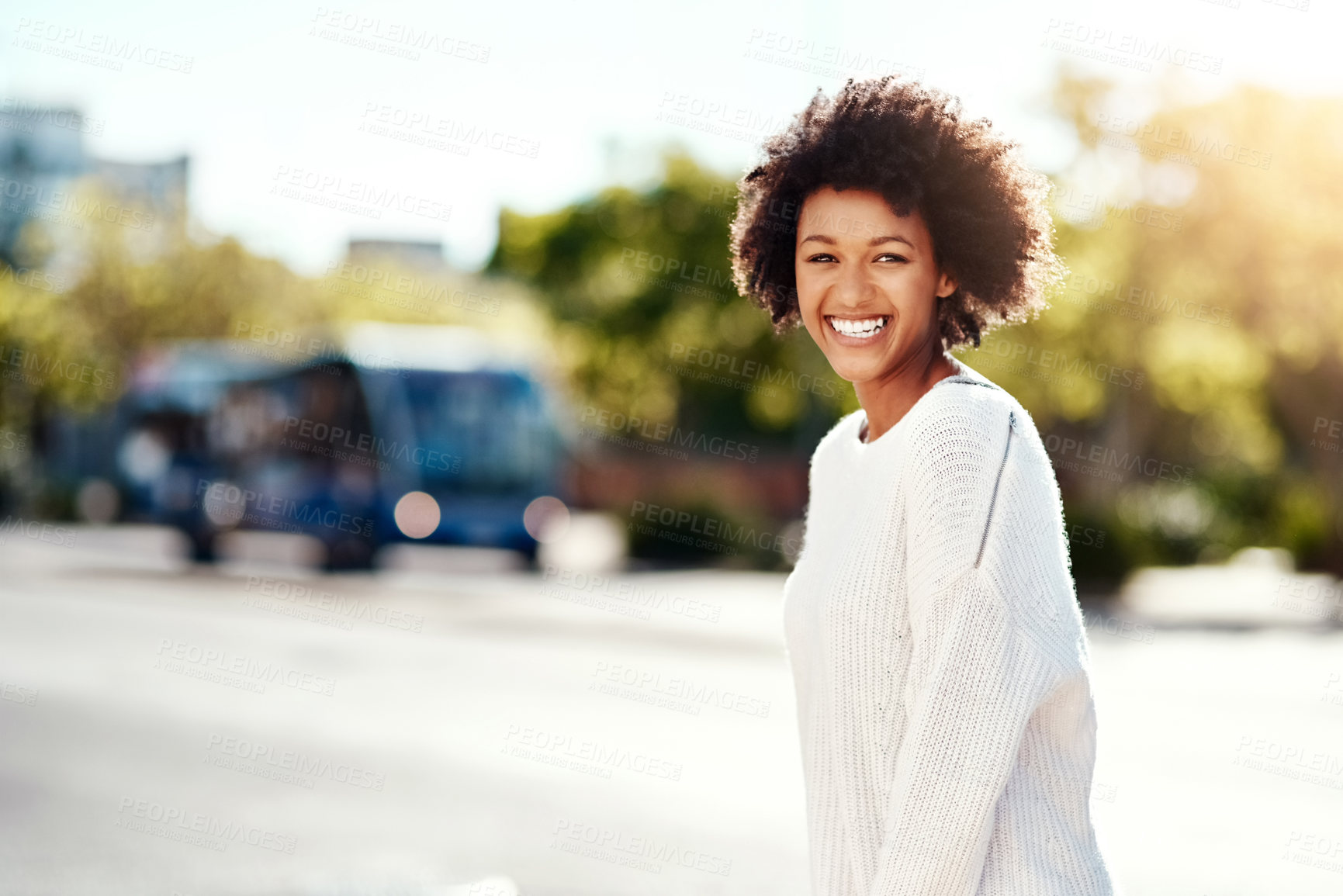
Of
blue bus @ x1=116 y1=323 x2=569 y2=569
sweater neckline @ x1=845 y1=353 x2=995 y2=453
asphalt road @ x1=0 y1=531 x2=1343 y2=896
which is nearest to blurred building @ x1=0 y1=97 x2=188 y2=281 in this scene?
blue bus @ x1=116 y1=323 x2=569 y2=569

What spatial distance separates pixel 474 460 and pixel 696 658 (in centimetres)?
947

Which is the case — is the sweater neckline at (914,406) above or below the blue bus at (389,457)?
above

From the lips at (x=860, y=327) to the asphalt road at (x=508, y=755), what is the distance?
3893mm

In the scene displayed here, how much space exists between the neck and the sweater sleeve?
0.36 meters

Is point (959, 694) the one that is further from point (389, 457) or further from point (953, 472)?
point (389, 457)

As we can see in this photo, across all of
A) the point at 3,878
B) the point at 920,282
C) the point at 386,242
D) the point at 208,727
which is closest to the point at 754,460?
the point at 208,727

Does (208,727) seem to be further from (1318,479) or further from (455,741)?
(1318,479)

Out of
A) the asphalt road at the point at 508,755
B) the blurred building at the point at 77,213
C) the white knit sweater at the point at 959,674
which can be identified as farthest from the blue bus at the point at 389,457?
the white knit sweater at the point at 959,674

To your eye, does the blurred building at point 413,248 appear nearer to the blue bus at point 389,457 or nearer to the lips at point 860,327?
the blue bus at point 389,457

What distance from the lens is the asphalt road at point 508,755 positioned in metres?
6.06

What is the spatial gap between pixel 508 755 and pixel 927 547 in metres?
6.67

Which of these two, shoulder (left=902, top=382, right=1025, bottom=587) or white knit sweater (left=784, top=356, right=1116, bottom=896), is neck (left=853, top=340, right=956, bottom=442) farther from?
shoulder (left=902, top=382, right=1025, bottom=587)

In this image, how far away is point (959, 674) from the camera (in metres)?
1.81

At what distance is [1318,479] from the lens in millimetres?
22000
